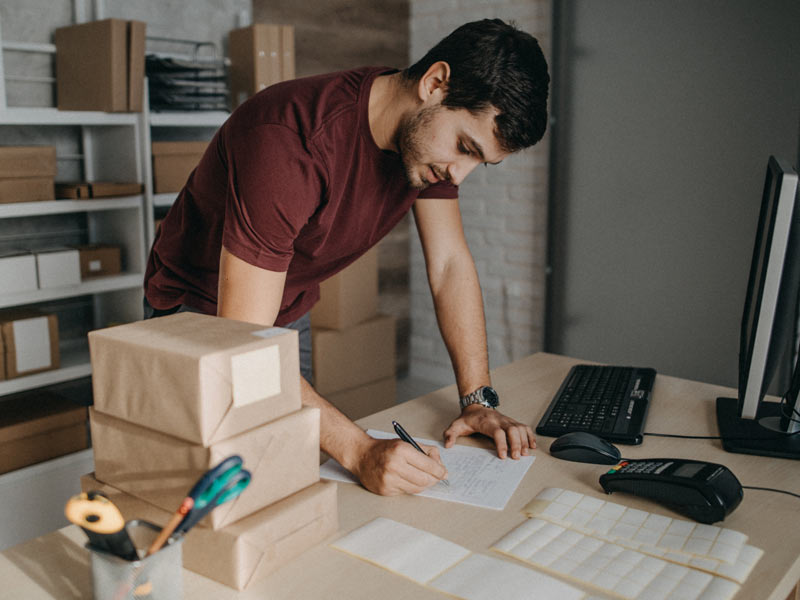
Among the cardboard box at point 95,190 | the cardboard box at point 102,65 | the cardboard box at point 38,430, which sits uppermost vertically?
the cardboard box at point 102,65

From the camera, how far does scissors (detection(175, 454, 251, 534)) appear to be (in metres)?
0.69

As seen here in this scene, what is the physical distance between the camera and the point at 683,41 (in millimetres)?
2682

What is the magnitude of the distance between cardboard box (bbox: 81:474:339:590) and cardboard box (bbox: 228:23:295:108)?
6.77 feet

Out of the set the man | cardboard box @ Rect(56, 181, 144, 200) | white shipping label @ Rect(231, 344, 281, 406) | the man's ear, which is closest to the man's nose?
the man

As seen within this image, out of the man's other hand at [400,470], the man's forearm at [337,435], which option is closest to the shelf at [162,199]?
the man's forearm at [337,435]

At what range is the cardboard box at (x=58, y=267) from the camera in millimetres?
2264

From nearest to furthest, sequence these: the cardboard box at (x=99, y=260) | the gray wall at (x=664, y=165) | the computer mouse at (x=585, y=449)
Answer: the computer mouse at (x=585, y=449), the cardboard box at (x=99, y=260), the gray wall at (x=664, y=165)

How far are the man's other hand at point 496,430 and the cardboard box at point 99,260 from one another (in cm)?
163

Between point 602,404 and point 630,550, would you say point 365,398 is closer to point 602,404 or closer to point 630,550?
point 602,404

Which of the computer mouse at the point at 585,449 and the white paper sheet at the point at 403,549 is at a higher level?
the computer mouse at the point at 585,449

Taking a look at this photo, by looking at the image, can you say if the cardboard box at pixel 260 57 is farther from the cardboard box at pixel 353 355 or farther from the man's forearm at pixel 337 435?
the man's forearm at pixel 337 435

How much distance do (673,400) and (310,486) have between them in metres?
0.85

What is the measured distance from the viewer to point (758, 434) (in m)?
1.24

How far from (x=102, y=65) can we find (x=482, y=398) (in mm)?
1676
